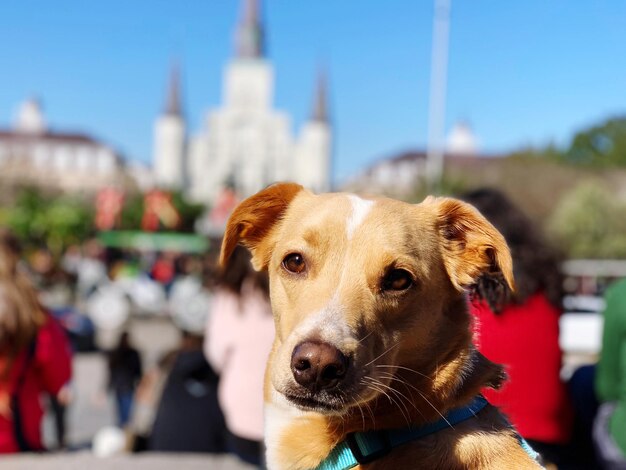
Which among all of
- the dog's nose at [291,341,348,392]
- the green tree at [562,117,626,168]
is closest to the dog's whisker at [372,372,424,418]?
the dog's nose at [291,341,348,392]

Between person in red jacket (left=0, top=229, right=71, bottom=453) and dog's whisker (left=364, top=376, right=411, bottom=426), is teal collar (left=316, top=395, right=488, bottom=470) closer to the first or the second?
dog's whisker (left=364, top=376, right=411, bottom=426)

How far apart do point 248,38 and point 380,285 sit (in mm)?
118264

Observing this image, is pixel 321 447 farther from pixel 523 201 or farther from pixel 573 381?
pixel 523 201

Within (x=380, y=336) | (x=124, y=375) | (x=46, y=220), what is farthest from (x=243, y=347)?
(x=46, y=220)

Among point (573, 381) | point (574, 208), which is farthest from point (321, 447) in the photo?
point (574, 208)

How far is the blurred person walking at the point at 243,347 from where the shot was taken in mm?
4602

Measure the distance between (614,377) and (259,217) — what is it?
7.97ft

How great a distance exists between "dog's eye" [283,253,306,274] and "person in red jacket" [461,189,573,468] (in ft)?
5.61

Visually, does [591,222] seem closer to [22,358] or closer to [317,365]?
[22,358]

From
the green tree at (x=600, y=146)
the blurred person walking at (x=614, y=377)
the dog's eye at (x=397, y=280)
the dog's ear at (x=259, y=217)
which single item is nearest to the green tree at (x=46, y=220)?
the green tree at (x=600, y=146)

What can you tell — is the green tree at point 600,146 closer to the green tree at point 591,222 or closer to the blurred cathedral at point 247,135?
the green tree at point 591,222

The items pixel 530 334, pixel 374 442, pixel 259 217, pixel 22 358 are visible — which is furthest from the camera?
pixel 22 358

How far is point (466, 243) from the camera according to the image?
2.71 meters

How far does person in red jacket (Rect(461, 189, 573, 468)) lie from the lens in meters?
4.11
